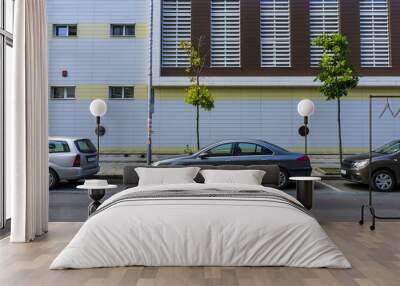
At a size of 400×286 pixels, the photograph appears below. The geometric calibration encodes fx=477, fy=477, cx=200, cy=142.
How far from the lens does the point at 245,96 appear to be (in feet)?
32.2

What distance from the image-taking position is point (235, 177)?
15.3 feet

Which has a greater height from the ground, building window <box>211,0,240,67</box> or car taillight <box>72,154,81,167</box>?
building window <box>211,0,240,67</box>

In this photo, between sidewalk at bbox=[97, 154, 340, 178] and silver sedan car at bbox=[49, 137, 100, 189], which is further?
Answer: sidewalk at bbox=[97, 154, 340, 178]

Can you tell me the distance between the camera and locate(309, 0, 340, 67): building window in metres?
9.69

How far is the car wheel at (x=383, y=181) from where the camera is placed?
6906 mm

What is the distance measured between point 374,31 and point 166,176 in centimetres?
688

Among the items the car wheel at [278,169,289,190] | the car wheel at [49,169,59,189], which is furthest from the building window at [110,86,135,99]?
the car wheel at [278,169,289,190]

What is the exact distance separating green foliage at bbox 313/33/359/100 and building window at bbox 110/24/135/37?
388cm

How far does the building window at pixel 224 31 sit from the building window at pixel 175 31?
52cm

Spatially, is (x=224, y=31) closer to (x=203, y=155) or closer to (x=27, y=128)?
(x=203, y=155)

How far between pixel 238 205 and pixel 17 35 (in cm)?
225

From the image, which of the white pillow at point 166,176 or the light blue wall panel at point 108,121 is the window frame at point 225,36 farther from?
the white pillow at point 166,176

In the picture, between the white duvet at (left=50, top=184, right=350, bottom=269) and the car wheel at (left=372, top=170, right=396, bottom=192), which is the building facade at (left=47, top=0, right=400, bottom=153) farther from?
the white duvet at (left=50, top=184, right=350, bottom=269)

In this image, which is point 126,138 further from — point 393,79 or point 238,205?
point 238,205
